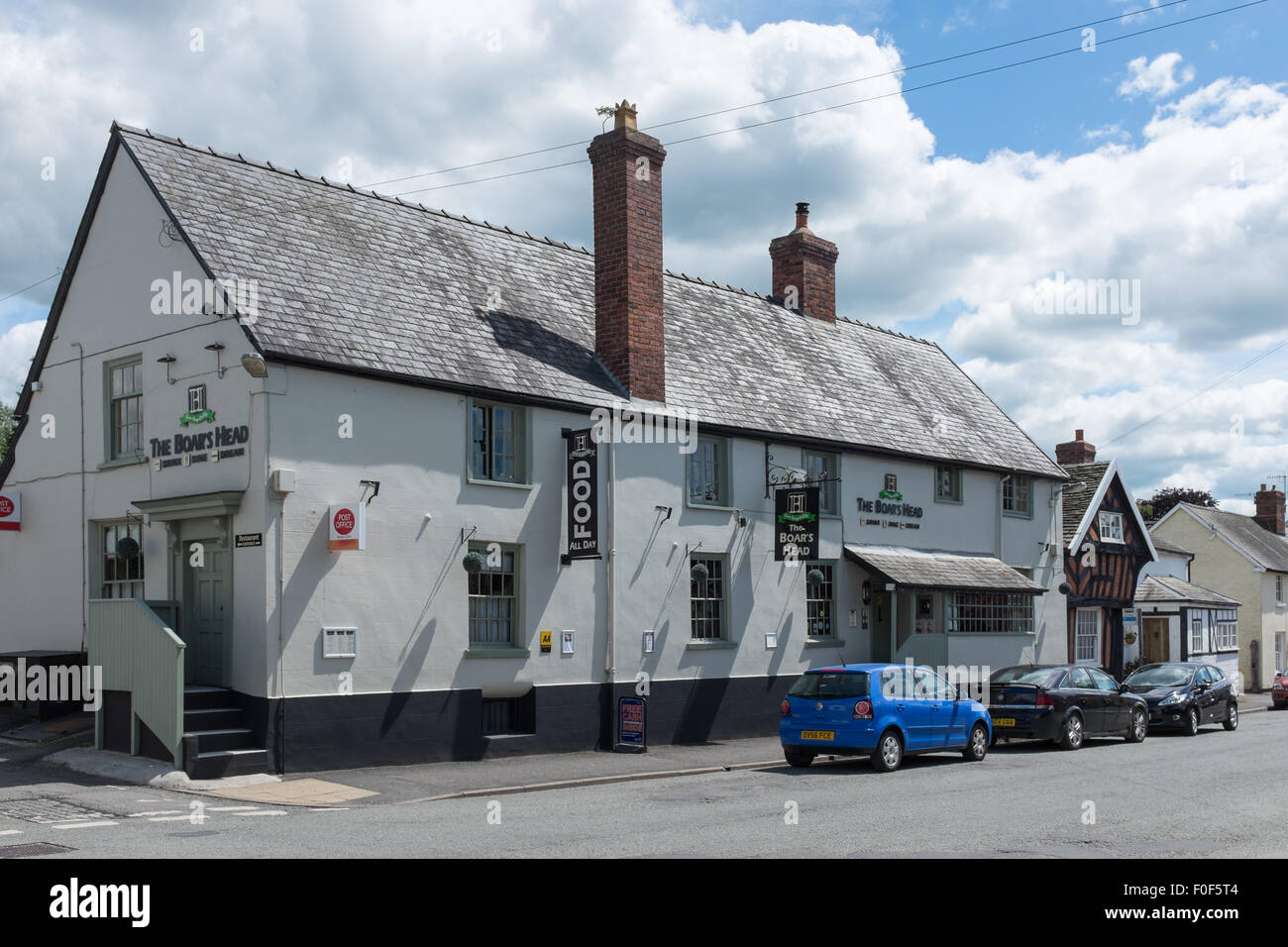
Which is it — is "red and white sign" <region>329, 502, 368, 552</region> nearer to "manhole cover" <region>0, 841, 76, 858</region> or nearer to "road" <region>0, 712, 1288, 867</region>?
"road" <region>0, 712, 1288, 867</region>

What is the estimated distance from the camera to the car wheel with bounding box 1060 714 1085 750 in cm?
2141

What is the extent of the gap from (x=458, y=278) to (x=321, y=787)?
9.58 meters

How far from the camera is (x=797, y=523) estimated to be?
23172 mm

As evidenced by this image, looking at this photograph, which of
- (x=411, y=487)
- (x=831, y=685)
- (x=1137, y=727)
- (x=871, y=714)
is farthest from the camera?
(x=1137, y=727)

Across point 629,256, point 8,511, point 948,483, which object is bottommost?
point 8,511

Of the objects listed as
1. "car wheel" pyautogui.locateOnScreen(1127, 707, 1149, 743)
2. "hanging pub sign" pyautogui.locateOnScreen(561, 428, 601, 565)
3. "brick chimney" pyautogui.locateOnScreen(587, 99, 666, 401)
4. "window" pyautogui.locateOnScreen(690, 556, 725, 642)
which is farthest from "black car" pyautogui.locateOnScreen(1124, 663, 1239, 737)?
"hanging pub sign" pyautogui.locateOnScreen(561, 428, 601, 565)

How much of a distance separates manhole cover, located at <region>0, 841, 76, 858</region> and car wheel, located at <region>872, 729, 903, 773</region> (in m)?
10.7

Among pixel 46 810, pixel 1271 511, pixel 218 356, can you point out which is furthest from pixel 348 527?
pixel 1271 511

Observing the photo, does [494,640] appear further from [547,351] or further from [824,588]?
[824,588]

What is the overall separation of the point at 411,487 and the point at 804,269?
1497 cm

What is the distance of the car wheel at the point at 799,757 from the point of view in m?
18.3

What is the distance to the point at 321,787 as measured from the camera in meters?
15.2

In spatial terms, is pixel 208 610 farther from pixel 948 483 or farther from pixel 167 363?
pixel 948 483
